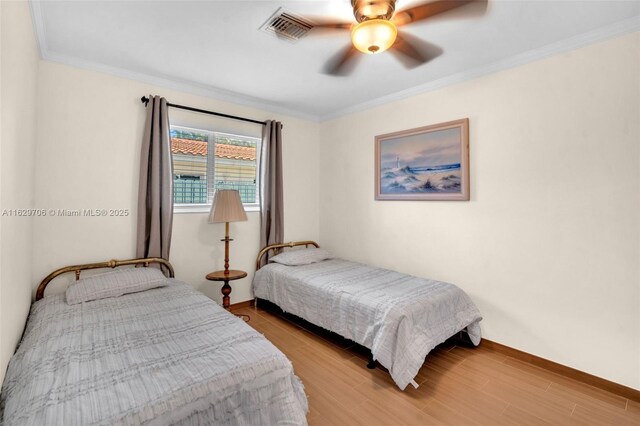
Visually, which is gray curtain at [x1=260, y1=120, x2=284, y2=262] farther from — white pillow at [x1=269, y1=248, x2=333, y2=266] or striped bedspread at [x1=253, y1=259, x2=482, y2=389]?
striped bedspread at [x1=253, y1=259, x2=482, y2=389]

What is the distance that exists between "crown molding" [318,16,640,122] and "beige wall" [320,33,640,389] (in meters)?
0.05

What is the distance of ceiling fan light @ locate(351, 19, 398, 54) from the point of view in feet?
5.96

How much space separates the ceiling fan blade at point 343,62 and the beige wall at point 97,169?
1.55 meters

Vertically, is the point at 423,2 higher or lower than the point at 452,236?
higher

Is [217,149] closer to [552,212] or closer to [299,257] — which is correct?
[299,257]

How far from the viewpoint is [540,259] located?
256cm

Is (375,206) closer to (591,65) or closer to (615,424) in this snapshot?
(591,65)

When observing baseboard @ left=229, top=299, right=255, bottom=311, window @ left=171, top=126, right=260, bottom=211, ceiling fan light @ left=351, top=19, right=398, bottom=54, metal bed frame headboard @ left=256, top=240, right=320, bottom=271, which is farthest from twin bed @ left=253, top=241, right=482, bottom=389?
ceiling fan light @ left=351, top=19, right=398, bottom=54

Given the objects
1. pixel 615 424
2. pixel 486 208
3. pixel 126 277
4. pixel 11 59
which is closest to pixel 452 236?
pixel 486 208

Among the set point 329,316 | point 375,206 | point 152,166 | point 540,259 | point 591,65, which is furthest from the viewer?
point 375,206

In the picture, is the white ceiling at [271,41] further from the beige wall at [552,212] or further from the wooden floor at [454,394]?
the wooden floor at [454,394]

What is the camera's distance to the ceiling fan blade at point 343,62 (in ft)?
8.10

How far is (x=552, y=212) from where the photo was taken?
2496 mm

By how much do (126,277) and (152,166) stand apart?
1121mm
